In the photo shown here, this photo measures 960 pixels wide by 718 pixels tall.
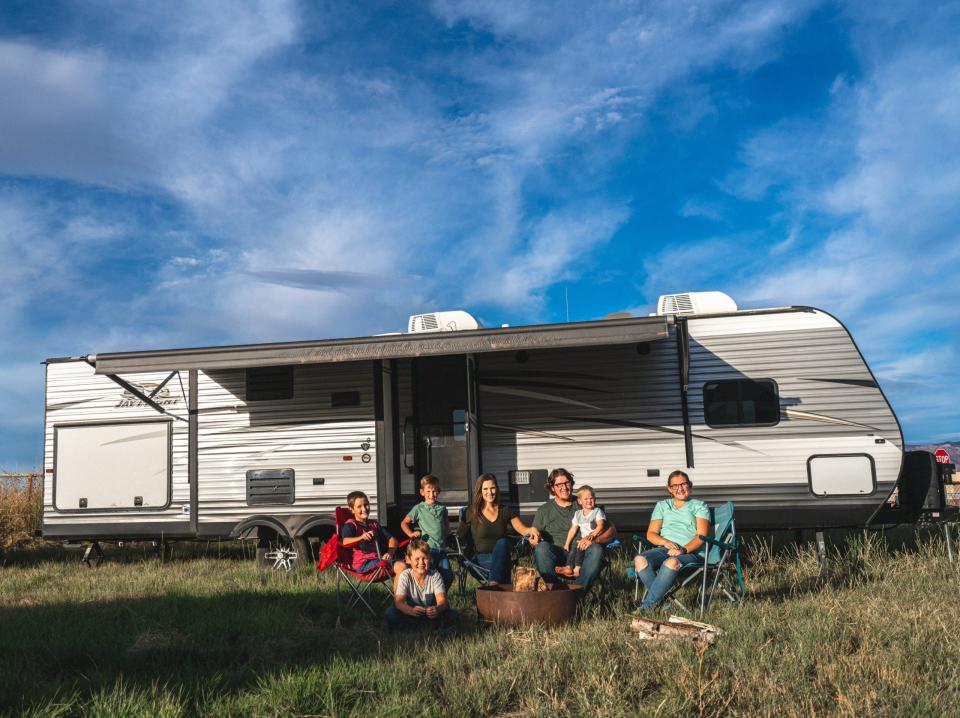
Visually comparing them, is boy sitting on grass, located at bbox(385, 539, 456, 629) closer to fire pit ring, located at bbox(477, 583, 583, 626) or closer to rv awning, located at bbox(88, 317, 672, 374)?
fire pit ring, located at bbox(477, 583, 583, 626)

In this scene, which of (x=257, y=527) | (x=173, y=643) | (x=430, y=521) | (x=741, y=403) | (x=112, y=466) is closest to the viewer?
(x=173, y=643)

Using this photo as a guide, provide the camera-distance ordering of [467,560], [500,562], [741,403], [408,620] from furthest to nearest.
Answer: [741,403]
[467,560]
[500,562]
[408,620]

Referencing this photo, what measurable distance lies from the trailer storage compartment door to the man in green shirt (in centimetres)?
483

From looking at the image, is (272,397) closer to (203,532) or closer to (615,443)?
(203,532)

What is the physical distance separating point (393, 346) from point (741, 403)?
3.45m

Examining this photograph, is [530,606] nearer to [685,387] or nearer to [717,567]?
[717,567]

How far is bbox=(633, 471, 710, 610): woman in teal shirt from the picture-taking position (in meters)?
5.81

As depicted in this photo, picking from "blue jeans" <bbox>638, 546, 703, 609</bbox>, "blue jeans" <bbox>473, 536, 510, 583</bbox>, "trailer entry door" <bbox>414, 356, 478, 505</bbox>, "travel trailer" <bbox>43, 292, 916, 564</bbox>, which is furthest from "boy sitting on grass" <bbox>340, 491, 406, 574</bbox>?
"trailer entry door" <bbox>414, 356, 478, 505</bbox>

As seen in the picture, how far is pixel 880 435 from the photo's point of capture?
7.84 meters

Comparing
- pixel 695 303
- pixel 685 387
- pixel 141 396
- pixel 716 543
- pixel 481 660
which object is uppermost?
pixel 695 303

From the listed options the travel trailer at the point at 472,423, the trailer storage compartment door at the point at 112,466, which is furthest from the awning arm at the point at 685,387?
the trailer storage compartment door at the point at 112,466

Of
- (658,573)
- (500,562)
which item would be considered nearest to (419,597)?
(500,562)

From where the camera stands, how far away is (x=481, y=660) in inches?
181

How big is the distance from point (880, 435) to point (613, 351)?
2.60 meters
